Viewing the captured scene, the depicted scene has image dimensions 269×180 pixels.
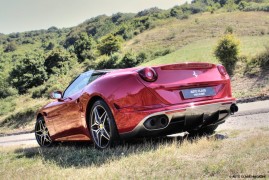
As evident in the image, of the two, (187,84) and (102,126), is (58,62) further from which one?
(187,84)

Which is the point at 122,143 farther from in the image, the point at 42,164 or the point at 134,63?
the point at 134,63

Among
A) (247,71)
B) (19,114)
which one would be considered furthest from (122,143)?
(19,114)

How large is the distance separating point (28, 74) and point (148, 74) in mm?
67347

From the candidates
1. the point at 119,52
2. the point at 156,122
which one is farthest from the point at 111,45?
the point at 156,122

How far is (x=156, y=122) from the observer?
5.13 metres

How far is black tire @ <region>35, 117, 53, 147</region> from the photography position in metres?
7.73

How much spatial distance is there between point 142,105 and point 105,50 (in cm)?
6847

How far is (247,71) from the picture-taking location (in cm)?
2042

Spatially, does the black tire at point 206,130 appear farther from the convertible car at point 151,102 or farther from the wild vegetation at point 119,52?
the wild vegetation at point 119,52

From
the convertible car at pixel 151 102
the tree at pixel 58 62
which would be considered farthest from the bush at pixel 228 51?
the tree at pixel 58 62

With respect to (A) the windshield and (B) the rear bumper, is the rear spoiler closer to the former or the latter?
(B) the rear bumper

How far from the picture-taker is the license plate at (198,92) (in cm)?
532

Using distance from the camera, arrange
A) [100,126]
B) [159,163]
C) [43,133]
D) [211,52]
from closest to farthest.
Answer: [159,163] → [100,126] → [43,133] → [211,52]

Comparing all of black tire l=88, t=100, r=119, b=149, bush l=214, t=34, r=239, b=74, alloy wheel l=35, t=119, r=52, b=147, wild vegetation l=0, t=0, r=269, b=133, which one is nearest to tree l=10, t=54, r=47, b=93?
wild vegetation l=0, t=0, r=269, b=133
